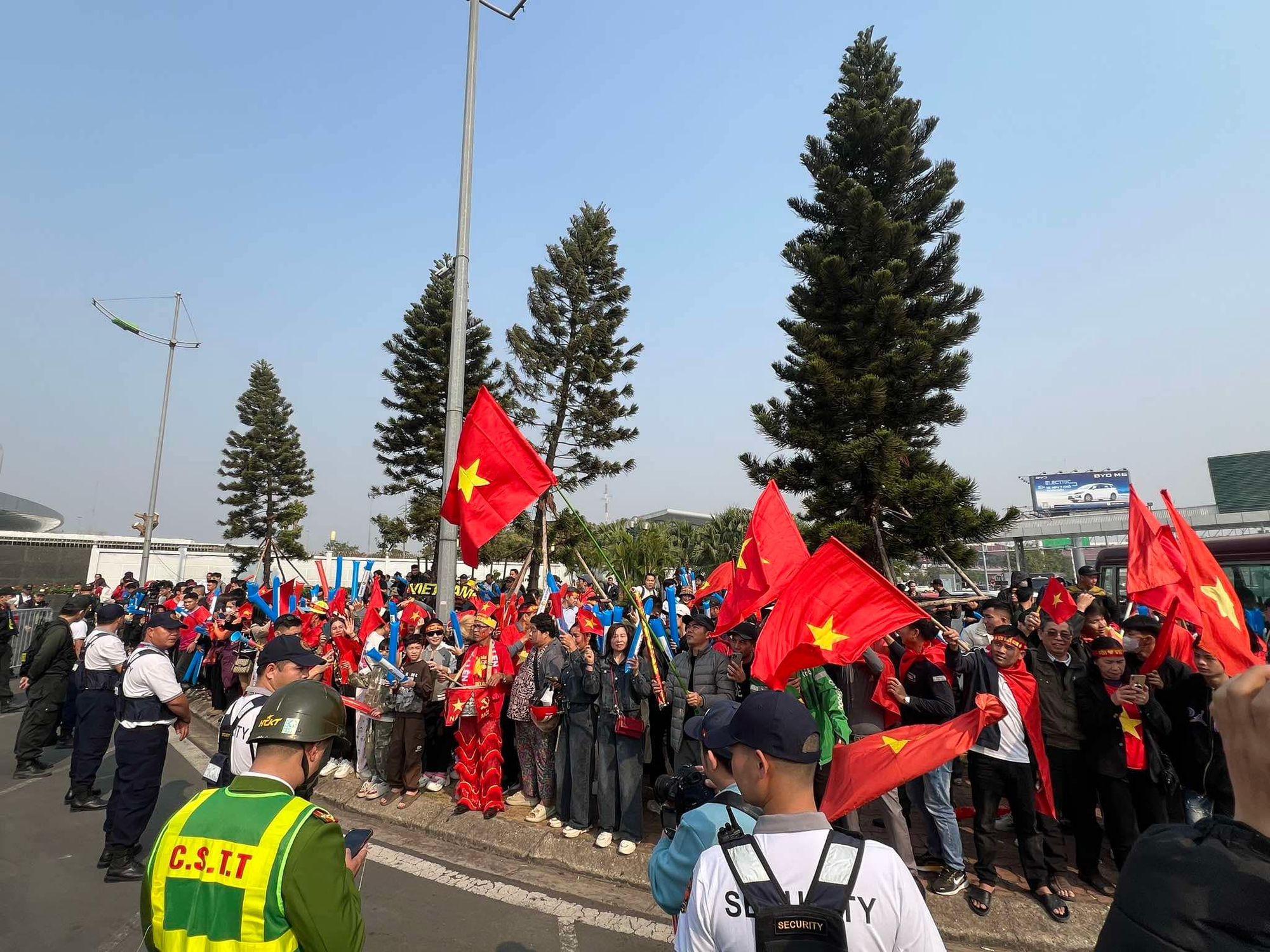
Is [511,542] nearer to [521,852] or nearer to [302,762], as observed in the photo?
[521,852]

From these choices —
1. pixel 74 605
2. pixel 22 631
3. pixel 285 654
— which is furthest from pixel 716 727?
pixel 22 631

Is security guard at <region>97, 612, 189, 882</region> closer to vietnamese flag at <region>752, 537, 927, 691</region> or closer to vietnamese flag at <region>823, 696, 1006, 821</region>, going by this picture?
vietnamese flag at <region>752, 537, 927, 691</region>

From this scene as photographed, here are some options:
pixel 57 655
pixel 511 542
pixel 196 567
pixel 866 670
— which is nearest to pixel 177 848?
pixel 866 670

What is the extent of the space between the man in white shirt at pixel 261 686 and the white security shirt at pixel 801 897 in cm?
271

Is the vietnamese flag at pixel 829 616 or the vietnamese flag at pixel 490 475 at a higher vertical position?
the vietnamese flag at pixel 490 475

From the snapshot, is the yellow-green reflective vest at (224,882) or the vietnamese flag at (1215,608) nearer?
the yellow-green reflective vest at (224,882)

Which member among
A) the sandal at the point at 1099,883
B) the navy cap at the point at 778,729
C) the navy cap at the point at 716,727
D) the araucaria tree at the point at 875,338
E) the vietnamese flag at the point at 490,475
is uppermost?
the araucaria tree at the point at 875,338

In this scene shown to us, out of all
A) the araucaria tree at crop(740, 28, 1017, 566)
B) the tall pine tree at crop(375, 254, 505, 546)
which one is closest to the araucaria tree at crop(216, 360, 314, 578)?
the tall pine tree at crop(375, 254, 505, 546)

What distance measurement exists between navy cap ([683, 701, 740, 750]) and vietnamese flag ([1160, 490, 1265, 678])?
3434 mm

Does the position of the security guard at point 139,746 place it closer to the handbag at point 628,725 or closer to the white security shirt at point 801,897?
the handbag at point 628,725

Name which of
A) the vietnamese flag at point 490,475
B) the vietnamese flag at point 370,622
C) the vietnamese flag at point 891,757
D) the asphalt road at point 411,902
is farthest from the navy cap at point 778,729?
the vietnamese flag at point 370,622

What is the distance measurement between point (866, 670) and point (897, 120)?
18.3m

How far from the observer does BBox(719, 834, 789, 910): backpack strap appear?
1377mm

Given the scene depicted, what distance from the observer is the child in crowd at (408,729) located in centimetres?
570
